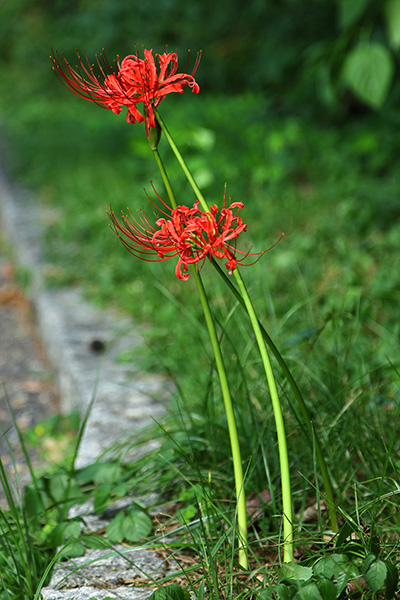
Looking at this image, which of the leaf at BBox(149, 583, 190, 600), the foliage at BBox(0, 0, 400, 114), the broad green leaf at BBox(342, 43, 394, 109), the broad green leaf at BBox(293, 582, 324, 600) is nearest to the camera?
the broad green leaf at BBox(293, 582, 324, 600)

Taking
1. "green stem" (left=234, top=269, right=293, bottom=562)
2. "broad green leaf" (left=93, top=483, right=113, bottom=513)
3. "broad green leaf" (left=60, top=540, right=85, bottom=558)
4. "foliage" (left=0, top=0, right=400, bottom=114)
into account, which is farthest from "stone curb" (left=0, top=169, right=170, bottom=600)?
"foliage" (left=0, top=0, right=400, bottom=114)

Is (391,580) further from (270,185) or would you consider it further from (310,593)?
(270,185)

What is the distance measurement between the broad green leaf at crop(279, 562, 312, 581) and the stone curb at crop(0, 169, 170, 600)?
14.5 inches

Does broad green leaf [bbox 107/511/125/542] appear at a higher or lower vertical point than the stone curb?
lower

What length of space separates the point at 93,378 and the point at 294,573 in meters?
1.64

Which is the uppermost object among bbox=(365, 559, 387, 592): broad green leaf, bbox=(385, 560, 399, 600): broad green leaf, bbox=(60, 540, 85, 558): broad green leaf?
bbox=(60, 540, 85, 558): broad green leaf

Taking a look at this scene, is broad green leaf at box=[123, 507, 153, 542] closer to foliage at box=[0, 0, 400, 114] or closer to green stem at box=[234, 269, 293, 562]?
green stem at box=[234, 269, 293, 562]

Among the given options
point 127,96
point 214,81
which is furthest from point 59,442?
point 214,81

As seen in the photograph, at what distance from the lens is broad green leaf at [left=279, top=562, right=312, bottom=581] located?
1.22 m

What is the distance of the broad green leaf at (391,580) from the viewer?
1208 millimetres

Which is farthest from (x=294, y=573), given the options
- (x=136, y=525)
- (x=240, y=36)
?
(x=240, y=36)

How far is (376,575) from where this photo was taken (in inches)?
46.7

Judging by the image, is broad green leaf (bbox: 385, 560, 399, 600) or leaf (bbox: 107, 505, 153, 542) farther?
leaf (bbox: 107, 505, 153, 542)

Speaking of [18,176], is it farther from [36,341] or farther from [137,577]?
[137,577]
